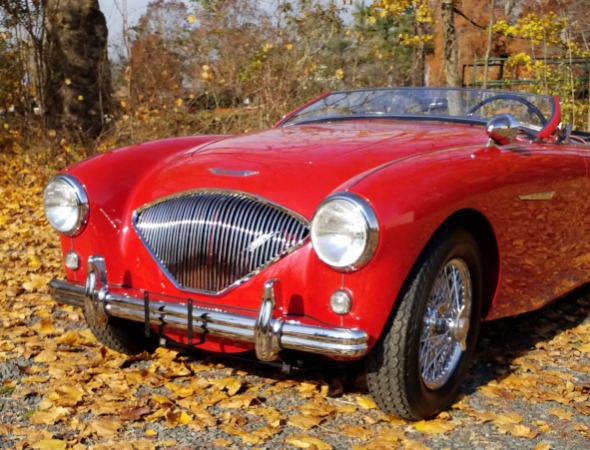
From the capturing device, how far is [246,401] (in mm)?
3504

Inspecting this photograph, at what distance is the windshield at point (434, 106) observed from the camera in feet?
15.2

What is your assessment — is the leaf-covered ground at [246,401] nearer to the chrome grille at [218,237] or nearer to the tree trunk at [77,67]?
the chrome grille at [218,237]

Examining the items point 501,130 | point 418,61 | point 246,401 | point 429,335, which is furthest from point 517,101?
point 418,61

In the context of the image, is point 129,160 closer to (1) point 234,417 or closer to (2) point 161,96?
(1) point 234,417

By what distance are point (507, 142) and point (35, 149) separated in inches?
313

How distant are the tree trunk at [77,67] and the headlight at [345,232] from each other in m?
8.89

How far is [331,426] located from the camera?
10.8ft

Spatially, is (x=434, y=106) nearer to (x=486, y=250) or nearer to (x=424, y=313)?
(x=486, y=250)

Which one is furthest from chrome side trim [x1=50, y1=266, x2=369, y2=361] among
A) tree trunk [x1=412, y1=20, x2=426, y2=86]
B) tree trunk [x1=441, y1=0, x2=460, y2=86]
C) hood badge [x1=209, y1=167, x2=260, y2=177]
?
tree trunk [x1=412, y1=20, x2=426, y2=86]

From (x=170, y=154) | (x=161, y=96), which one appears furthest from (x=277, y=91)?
(x=170, y=154)

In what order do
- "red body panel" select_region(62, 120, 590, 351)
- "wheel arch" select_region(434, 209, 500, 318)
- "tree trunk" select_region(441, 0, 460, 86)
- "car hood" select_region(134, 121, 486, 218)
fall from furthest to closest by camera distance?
"tree trunk" select_region(441, 0, 460, 86), "wheel arch" select_region(434, 209, 500, 318), "car hood" select_region(134, 121, 486, 218), "red body panel" select_region(62, 120, 590, 351)

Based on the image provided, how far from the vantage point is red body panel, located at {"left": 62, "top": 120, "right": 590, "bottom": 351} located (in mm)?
3084

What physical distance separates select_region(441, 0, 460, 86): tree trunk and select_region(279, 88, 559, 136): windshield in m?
6.14

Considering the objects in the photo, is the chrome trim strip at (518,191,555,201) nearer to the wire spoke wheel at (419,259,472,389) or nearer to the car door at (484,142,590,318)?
the car door at (484,142,590,318)
